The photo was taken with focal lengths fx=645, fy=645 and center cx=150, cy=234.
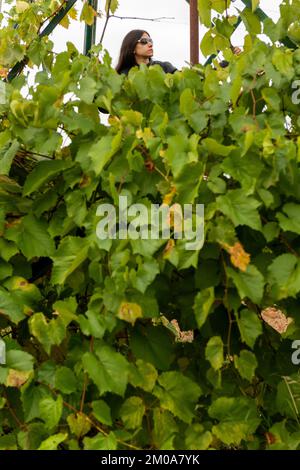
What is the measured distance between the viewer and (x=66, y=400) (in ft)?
4.47

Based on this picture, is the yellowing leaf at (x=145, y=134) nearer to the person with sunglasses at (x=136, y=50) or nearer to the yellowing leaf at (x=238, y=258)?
the yellowing leaf at (x=238, y=258)

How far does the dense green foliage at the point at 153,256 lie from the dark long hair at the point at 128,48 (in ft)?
7.17

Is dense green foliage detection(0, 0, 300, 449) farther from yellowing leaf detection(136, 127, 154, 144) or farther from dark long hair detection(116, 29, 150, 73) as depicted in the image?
dark long hair detection(116, 29, 150, 73)

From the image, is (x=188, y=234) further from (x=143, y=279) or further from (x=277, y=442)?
(x=277, y=442)

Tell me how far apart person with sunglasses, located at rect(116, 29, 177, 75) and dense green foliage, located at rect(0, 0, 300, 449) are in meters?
2.15

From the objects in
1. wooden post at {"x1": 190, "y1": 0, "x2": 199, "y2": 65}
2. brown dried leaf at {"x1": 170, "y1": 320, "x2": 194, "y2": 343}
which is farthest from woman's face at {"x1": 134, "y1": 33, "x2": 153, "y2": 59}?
brown dried leaf at {"x1": 170, "y1": 320, "x2": 194, "y2": 343}

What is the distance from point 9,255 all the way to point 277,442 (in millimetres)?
707

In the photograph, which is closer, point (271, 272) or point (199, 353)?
point (271, 272)

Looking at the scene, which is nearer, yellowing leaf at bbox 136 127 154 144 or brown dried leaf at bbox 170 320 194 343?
yellowing leaf at bbox 136 127 154 144

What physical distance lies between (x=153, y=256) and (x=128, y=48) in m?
2.65

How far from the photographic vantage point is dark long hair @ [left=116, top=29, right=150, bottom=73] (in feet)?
12.1

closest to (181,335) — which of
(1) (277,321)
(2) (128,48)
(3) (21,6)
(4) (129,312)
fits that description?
(1) (277,321)
